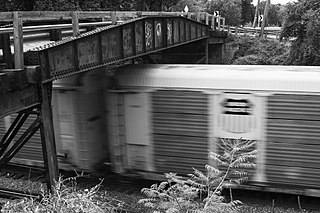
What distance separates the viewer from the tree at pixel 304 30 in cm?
2656

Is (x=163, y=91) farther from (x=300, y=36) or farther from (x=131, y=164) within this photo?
(x=300, y=36)

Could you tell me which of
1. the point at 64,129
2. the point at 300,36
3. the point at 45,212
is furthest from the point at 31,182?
the point at 300,36

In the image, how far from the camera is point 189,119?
10742mm

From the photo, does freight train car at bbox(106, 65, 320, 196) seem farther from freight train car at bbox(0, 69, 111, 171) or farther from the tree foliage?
the tree foliage

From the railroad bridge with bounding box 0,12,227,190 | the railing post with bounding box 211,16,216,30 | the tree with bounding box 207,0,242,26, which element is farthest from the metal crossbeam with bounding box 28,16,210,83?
the tree with bounding box 207,0,242,26

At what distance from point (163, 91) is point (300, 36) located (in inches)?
857

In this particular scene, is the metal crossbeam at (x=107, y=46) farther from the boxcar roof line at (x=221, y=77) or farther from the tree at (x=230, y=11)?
the tree at (x=230, y=11)

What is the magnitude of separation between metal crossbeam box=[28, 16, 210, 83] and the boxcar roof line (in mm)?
1000

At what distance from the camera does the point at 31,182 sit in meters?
12.5

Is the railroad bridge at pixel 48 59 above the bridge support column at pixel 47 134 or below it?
above

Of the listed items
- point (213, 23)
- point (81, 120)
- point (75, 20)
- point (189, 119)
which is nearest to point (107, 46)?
point (75, 20)

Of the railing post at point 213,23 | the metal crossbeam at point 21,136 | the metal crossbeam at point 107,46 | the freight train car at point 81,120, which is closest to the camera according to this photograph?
the metal crossbeam at point 21,136

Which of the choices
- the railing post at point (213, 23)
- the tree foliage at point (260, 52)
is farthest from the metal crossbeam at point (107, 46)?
the tree foliage at point (260, 52)

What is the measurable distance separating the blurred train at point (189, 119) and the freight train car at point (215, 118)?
3cm
